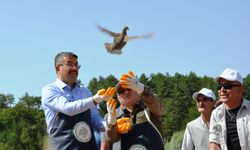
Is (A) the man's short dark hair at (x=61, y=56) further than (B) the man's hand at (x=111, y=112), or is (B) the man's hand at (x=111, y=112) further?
(A) the man's short dark hair at (x=61, y=56)

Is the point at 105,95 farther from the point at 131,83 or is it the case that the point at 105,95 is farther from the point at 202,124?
the point at 202,124

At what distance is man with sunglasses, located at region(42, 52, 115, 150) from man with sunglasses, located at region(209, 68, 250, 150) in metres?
1.25

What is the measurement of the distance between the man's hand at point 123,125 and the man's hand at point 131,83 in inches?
18.1

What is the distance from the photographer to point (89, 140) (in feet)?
22.6

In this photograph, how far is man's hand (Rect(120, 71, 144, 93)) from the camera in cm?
608

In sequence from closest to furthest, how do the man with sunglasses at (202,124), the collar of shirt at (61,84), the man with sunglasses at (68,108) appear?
the man with sunglasses at (68,108), the collar of shirt at (61,84), the man with sunglasses at (202,124)

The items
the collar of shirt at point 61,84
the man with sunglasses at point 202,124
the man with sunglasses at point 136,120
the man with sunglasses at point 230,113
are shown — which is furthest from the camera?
the man with sunglasses at point 202,124

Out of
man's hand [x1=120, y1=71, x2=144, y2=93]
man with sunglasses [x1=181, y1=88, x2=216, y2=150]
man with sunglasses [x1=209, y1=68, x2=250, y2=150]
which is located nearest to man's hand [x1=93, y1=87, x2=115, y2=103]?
man's hand [x1=120, y1=71, x2=144, y2=93]

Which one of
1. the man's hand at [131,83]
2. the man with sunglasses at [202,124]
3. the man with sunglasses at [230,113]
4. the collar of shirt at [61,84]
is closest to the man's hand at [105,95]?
the man's hand at [131,83]

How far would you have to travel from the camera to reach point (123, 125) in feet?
21.0

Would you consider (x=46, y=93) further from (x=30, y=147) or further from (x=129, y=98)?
(x=30, y=147)

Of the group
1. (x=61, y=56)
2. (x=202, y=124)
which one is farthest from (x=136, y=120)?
(x=202, y=124)

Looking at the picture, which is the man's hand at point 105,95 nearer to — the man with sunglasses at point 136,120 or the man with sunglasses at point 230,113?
the man with sunglasses at point 136,120

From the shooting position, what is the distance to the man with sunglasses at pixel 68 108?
21.6ft
